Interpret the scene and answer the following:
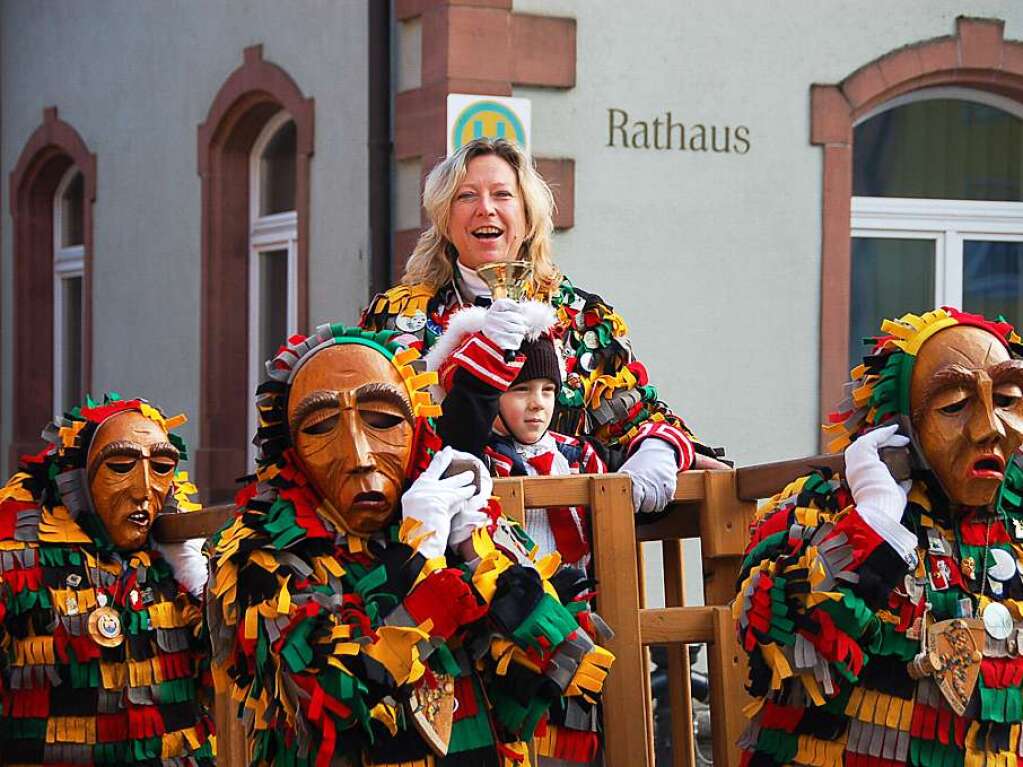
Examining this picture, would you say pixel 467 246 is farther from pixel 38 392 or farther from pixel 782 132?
pixel 38 392

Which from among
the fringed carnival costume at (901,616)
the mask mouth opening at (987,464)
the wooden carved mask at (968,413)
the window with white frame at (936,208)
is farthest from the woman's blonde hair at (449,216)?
the window with white frame at (936,208)

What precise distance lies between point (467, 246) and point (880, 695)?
1663mm

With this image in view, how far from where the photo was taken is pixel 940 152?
32.0 ft

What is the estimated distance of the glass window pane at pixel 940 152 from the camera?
31.5ft

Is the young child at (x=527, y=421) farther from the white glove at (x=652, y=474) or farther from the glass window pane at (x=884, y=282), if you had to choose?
the glass window pane at (x=884, y=282)

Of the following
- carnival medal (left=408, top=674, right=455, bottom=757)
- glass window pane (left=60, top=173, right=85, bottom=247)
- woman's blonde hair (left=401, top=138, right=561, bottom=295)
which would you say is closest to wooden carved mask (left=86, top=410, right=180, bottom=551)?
woman's blonde hair (left=401, top=138, right=561, bottom=295)

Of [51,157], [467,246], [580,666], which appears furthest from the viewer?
[51,157]

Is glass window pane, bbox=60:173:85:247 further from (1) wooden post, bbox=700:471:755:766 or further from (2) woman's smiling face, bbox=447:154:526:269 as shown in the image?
(1) wooden post, bbox=700:471:755:766

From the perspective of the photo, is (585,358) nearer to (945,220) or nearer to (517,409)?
(517,409)

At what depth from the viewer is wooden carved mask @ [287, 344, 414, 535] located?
12.1ft

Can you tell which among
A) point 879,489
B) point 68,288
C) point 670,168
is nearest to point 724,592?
point 879,489

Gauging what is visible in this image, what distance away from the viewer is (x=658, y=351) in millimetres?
8883

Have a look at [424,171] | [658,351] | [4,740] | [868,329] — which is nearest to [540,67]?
[424,171]

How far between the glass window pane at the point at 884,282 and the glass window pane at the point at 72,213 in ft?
24.1
